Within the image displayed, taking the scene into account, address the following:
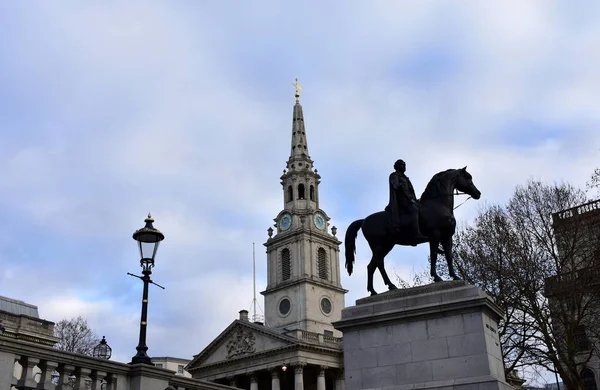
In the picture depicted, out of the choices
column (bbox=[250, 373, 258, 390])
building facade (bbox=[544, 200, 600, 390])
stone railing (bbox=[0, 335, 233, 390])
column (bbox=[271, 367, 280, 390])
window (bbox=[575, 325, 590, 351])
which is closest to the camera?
stone railing (bbox=[0, 335, 233, 390])

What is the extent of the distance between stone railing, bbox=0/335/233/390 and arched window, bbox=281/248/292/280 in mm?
71009

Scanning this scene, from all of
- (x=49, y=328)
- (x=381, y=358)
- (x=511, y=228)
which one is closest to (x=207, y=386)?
(x=381, y=358)

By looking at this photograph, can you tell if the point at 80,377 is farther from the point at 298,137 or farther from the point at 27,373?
the point at 298,137

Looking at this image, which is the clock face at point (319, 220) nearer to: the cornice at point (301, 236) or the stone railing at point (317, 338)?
the cornice at point (301, 236)

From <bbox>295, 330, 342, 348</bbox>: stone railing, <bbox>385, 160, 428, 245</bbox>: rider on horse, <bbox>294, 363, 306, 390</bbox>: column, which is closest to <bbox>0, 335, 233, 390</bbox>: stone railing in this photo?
<bbox>385, 160, 428, 245</bbox>: rider on horse

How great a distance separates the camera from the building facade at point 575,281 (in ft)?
101

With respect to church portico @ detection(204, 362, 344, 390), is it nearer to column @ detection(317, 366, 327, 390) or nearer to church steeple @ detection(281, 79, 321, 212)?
column @ detection(317, 366, 327, 390)

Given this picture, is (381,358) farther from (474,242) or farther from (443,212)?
(474,242)

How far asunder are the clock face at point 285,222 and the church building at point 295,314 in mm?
138

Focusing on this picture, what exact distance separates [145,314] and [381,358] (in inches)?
208

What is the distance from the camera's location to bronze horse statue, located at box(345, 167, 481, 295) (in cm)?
1495

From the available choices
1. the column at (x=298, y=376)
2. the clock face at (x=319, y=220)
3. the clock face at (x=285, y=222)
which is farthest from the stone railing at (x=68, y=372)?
the clock face at (x=319, y=220)

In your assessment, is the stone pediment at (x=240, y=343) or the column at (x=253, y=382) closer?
the stone pediment at (x=240, y=343)

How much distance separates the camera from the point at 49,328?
52656 millimetres
